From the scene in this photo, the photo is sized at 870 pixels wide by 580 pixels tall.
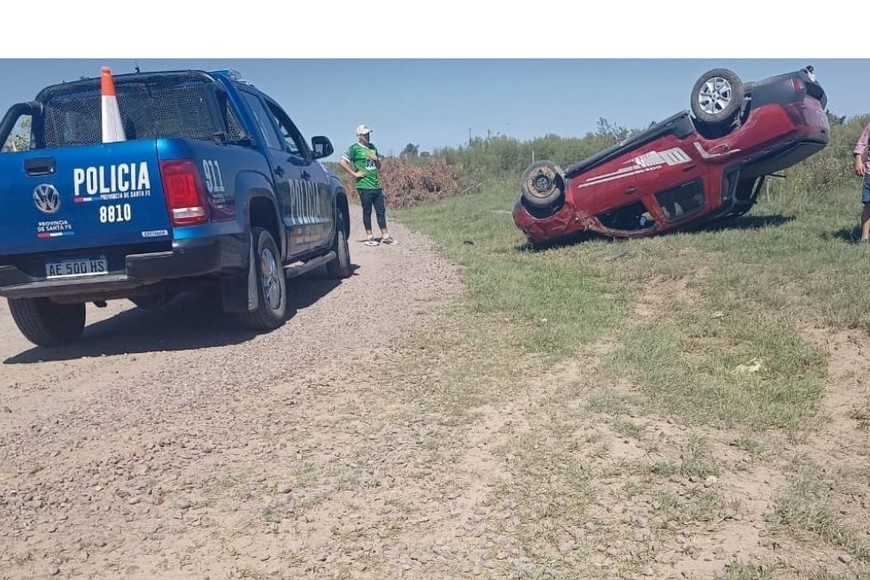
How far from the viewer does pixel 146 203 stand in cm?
497

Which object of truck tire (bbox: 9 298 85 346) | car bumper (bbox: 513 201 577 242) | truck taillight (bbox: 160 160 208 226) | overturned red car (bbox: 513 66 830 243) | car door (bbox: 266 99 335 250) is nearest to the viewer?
truck taillight (bbox: 160 160 208 226)

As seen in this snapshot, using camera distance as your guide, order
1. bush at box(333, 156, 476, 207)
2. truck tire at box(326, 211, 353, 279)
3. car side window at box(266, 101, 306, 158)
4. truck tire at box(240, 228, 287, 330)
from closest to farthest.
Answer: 1. truck tire at box(240, 228, 287, 330)
2. car side window at box(266, 101, 306, 158)
3. truck tire at box(326, 211, 353, 279)
4. bush at box(333, 156, 476, 207)

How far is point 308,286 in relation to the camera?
8.55m

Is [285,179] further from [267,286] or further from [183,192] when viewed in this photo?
[183,192]

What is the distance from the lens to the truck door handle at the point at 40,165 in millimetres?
4949

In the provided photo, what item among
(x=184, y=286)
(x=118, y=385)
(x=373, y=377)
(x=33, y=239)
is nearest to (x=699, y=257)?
(x=373, y=377)

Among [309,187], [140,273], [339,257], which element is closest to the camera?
[140,273]

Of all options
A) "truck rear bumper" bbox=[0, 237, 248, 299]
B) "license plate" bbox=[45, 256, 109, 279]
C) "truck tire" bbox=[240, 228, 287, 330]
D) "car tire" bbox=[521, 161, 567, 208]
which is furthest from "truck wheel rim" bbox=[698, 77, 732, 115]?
"license plate" bbox=[45, 256, 109, 279]

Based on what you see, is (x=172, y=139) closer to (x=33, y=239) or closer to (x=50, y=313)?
(x=33, y=239)

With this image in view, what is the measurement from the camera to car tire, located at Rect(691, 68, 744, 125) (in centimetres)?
805

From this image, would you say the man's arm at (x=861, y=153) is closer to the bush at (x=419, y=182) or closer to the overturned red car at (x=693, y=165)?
the overturned red car at (x=693, y=165)

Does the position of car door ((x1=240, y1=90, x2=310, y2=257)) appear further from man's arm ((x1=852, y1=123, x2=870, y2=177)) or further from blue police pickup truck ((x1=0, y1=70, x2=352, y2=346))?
man's arm ((x1=852, y1=123, x2=870, y2=177))

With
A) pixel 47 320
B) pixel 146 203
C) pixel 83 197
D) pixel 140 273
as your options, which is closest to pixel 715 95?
pixel 146 203

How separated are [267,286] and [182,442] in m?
2.58
